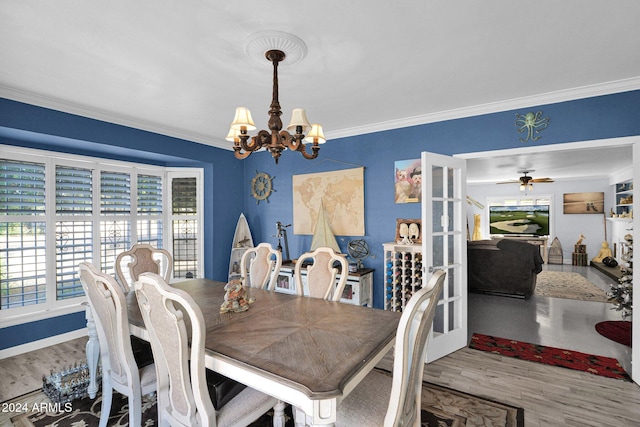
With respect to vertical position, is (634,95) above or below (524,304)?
above

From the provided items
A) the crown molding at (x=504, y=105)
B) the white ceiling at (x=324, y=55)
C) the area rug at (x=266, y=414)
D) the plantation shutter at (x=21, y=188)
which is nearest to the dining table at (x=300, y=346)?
the area rug at (x=266, y=414)

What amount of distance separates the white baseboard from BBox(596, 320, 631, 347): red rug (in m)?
5.99

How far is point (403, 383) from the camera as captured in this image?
4.11 feet

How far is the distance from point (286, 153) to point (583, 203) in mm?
8211

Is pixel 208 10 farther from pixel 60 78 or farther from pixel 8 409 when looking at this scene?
pixel 8 409

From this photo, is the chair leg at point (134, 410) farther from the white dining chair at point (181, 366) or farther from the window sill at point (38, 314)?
the window sill at point (38, 314)

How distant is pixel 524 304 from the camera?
4.81m

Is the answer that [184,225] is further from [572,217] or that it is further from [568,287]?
[572,217]

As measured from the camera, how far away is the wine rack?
11.0 feet

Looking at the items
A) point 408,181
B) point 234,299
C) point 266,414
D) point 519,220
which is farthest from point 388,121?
point 519,220

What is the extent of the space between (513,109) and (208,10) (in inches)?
112

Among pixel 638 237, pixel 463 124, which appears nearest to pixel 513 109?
pixel 463 124

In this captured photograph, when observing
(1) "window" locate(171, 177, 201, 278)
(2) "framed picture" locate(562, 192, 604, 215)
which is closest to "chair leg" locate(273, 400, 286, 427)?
(1) "window" locate(171, 177, 201, 278)

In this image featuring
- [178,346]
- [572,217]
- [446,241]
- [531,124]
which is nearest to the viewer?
[178,346]
